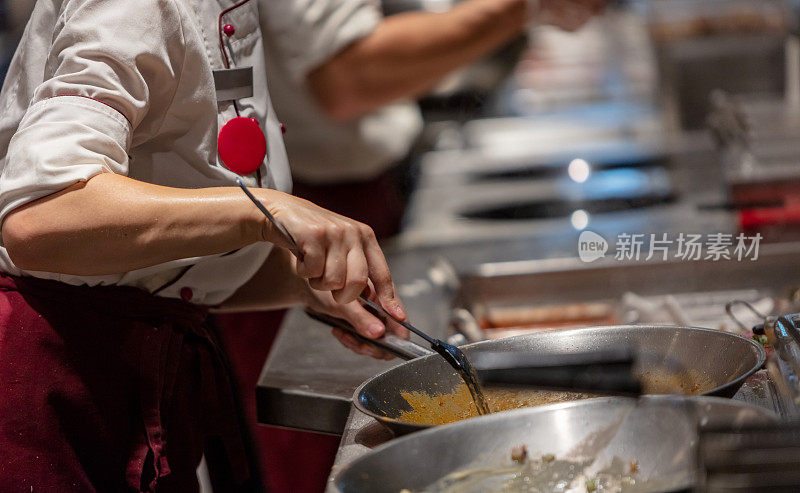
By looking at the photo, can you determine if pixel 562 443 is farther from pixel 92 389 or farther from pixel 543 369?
pixel 92 389

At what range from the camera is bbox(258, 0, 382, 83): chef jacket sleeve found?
5.14 ft

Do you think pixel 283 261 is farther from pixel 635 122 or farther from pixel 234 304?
pixel 635 122

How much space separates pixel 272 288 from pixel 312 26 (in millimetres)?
496

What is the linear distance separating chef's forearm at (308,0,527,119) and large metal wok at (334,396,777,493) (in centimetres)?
104

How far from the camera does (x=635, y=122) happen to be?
349cm

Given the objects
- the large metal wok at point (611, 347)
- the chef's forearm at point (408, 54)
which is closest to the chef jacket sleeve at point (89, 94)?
the large metal wok at point (611, 347)

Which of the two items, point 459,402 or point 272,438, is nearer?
point 459,402

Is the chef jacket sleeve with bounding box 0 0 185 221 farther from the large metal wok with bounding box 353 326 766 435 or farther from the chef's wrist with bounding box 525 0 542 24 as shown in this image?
the chef's wrist with bounding box 525 0 542 24

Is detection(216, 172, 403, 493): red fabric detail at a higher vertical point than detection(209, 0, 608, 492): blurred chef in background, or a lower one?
lower

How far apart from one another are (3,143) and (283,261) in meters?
0.43

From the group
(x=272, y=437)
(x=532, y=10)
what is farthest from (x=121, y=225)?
(x=532, y=10)

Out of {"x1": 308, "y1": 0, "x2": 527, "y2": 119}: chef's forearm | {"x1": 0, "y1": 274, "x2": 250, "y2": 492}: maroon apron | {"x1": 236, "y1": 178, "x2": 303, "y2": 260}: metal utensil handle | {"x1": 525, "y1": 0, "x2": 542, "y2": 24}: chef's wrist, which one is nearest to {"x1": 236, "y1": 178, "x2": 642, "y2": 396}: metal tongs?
{"x1": 236, "y1": 178, "x2": 303, "y2": 260}: metal utensil handle

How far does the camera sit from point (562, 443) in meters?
0.85

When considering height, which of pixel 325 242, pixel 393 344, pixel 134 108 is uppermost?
pixel 134 108
